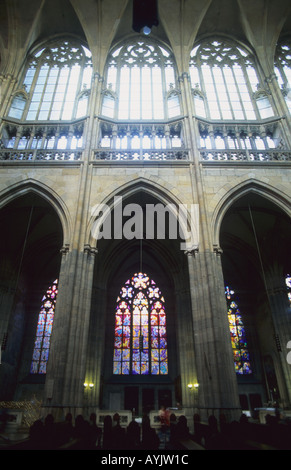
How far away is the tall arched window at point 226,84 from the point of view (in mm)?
15680

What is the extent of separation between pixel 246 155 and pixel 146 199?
489 centimetres

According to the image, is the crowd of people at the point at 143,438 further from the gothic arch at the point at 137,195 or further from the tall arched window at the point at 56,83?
the tall arched window at the point at 56,83

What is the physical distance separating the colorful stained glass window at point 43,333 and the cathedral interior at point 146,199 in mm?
73

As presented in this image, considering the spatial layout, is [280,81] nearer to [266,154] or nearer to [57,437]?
[266,154]

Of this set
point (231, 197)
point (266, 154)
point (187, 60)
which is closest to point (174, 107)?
point (187, 60)

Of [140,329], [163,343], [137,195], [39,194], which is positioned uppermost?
[137,195]

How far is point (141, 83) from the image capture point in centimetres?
1723

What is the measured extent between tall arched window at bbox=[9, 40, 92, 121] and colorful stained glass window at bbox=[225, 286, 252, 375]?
14.0m

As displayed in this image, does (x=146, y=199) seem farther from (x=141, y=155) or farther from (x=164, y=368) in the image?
(x=164, y=368)

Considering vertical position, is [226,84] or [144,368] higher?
[226,84]

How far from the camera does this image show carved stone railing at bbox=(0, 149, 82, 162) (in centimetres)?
1310

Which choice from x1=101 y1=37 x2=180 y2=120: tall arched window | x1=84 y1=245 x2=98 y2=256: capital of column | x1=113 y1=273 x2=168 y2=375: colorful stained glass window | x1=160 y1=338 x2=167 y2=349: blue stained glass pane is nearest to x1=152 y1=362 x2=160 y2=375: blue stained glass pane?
x1=113 y1=273 x2=168 y2=375: colorful stained glass window

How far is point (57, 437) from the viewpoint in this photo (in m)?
4.08

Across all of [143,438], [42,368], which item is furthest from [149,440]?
[42,368]
